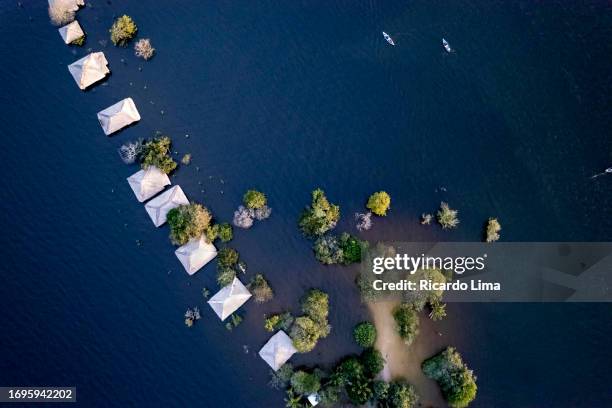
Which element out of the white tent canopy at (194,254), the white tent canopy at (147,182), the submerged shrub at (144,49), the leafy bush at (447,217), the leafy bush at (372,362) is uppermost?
the submerged shrub at (144,49)

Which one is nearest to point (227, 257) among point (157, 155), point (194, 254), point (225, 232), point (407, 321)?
point (225, 232)

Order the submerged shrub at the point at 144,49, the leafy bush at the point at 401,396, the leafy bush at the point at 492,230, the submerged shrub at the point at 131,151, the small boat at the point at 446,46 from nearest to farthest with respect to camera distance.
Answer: the leafy bush at the point at 401,396 → the leafy bush at the point at 492,230 → the submerged shrub at the point at 131,151 → the submerged shrub at the point at 144,49 → the small boat at the point at 446,46

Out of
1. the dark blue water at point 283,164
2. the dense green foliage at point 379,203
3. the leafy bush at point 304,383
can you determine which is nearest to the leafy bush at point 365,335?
the dark blue water at point 283,164

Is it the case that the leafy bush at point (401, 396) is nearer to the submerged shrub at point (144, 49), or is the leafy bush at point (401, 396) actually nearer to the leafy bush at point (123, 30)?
the submerged shrub at point (144, 49)

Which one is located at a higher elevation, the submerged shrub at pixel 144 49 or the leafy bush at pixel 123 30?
the leafy bush at pixel 123 30

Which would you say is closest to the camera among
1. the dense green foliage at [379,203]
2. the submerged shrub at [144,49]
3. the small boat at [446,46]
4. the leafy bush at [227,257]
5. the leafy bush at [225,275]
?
the leafy bush at [225,275]

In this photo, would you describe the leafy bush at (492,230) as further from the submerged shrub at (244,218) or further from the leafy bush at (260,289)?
the submerged shrub at (244,218)

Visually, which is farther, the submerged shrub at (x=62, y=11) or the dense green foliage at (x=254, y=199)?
the submerged shrub at (x=62, y=11)
